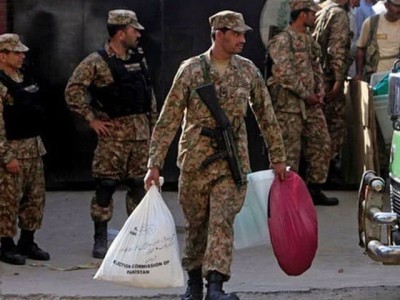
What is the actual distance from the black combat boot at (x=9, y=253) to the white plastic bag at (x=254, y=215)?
6.99ft

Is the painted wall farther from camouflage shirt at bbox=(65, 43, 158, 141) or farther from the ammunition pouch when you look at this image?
the ammunition pouch

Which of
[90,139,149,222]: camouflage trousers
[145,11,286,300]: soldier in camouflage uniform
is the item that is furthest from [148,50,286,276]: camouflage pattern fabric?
A: [90,139,149,222]: camouflage trousers

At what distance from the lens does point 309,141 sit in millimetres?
11031

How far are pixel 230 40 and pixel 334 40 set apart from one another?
13.3ft

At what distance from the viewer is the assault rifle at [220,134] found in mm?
7406

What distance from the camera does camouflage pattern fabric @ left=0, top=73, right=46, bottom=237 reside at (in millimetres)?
8947

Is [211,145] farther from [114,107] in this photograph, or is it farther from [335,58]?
[335,58]

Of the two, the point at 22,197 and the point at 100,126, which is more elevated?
the point at 100,126

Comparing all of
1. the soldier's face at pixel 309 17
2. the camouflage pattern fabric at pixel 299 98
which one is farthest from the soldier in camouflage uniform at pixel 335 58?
the soldier's face at pixel 309 17

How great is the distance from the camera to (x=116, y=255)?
734cm

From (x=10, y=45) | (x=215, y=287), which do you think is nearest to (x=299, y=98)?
(x=10, y=45)

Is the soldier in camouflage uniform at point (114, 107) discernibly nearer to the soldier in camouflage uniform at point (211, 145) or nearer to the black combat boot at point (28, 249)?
the black combat boot at point (28, 249)

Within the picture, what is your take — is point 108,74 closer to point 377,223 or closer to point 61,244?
point 61,244

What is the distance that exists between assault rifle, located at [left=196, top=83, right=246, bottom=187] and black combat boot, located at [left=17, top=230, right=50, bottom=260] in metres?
2.37
